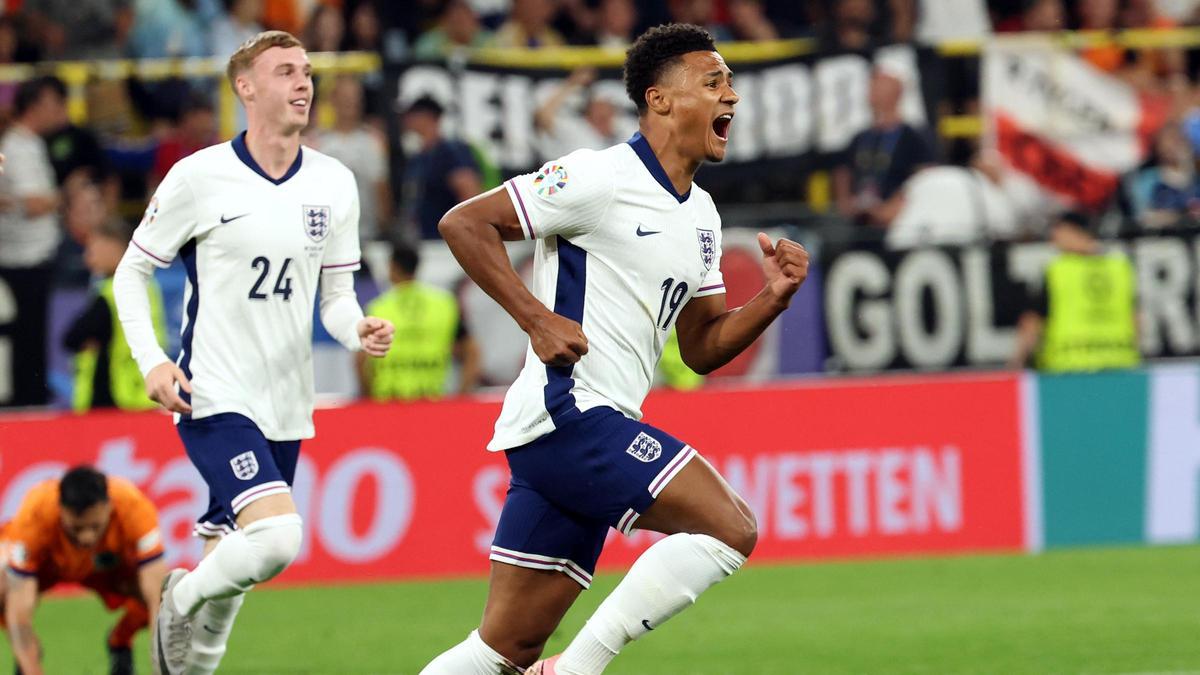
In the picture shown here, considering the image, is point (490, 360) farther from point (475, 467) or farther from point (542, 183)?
point (542, 183)

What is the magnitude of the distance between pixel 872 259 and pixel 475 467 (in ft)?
11.9

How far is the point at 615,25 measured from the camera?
16.2 metres

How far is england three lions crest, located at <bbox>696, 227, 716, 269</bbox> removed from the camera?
6.08 metres

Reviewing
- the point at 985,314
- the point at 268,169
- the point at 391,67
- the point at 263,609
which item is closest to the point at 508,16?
the point at 391,67

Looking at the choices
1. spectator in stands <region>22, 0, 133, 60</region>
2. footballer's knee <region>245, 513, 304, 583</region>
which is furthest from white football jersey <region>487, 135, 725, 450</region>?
spectator in stands <region>22, 0, 133, 60</region>

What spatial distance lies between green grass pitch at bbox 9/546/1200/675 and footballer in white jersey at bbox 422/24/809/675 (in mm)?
2842

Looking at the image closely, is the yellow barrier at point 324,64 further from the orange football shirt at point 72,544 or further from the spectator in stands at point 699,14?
the orange football shirt at point 72,544

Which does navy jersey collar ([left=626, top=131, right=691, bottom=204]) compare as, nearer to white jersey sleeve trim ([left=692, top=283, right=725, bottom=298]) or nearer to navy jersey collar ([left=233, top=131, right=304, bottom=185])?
white jersey sleeve trim ([left=692, top=283, right=725, bottom=298])

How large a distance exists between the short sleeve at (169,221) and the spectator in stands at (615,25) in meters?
9.34

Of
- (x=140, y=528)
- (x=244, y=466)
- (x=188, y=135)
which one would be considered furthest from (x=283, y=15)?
(x=244, y=466)

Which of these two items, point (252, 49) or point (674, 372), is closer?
point (252, 49)

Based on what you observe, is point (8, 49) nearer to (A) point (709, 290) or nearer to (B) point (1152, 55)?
(B) point (1152, 55)

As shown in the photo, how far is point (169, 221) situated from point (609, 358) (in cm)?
205

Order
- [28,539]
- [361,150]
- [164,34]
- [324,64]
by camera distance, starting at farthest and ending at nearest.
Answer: [164,34] < [324,64] < [361,150] < [28,539]
